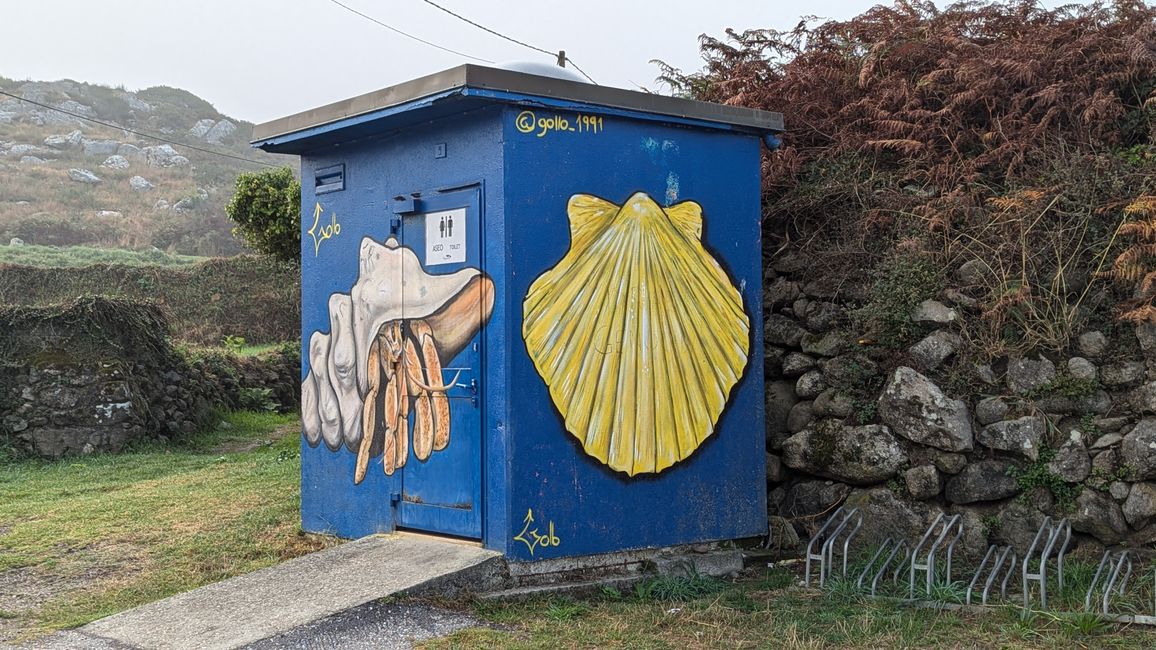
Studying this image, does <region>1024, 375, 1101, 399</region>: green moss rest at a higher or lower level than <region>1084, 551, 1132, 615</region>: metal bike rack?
→ higher

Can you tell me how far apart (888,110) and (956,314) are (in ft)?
7.01

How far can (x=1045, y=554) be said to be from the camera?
246 inches

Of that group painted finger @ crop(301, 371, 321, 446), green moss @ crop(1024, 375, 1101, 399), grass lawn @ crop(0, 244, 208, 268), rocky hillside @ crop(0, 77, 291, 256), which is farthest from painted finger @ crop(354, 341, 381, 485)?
rocky hillside @ crop(0, 77, 291, 256)

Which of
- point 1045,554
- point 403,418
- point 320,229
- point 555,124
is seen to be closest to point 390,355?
point 403,418

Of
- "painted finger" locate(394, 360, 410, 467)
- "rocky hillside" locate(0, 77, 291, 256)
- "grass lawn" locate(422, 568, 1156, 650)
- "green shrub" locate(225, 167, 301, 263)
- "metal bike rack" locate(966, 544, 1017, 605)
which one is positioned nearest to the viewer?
"grass lawn" locate(422, 568, 1156, 650)

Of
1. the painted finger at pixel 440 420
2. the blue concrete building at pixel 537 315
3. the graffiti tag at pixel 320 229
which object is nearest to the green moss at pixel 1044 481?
the blue concrete building at pixel 537 315

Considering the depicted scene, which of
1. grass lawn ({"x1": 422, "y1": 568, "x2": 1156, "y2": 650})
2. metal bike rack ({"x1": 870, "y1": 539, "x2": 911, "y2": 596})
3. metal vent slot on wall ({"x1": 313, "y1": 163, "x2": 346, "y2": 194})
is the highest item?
metal vent slot on wall ({"x1": 313, "y1": 163, "x2": 346, "y2": 194})

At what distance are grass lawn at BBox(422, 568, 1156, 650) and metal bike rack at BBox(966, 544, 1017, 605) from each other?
227mm

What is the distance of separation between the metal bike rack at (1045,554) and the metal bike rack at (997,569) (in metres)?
0.11

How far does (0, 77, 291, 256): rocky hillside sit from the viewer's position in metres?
45.4

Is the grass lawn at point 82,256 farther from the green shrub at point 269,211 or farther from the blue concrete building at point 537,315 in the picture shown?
the blue concrete building at point 537,315

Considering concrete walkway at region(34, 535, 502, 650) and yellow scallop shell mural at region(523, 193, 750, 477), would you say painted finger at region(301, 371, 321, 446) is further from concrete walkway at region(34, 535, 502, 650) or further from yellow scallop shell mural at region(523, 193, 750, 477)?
yellow scallop shell mural at region(523, 193, 750, 477)

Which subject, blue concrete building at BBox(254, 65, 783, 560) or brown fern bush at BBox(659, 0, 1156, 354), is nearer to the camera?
blue concrete building at BBox(254, 65, 783, 560)

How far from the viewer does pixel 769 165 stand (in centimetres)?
936
